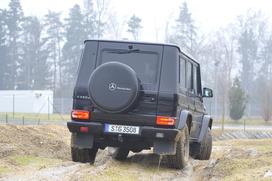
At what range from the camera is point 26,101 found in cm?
5697

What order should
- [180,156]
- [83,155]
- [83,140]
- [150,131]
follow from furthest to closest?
[83,155]
[180,156]
[83,140]
[150,131]

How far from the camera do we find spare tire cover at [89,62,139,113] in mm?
9383

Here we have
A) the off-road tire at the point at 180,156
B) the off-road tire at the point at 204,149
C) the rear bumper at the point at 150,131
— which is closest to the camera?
the rear bumper at the point at 150,131

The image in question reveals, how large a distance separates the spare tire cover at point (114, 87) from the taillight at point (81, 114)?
451mm

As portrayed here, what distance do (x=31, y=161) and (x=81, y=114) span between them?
2910mm

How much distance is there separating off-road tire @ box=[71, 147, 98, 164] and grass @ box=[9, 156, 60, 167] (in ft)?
3.58

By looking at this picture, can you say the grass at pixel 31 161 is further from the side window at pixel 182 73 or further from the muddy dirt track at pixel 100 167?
the side window at pixel 182 73

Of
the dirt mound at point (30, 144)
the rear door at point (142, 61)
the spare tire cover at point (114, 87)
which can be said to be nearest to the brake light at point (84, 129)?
the spare tire cover at point (114, 87)

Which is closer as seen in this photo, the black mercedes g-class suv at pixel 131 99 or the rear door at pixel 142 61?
the black mercedes g-class suv at pixel 131 99

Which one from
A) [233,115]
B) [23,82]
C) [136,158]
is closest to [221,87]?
[233,115]

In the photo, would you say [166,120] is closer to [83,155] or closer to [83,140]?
[83,140]

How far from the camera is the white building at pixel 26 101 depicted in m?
56.4

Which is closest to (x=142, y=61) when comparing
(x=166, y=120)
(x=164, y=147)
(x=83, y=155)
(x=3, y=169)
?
(x=166, y=120)

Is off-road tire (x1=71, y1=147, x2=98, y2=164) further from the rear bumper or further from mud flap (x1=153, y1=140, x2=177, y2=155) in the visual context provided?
mud flap (x1=153, y1=140, x2=177, y2=155)
